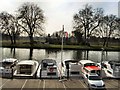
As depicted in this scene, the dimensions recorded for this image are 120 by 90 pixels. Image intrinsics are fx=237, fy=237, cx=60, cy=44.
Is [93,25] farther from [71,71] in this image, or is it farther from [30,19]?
[71,71]

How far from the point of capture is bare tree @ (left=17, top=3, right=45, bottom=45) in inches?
1280

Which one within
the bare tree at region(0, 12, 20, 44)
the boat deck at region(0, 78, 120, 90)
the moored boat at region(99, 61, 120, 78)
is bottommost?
the boat deck at region(0, 78, 120, 90)

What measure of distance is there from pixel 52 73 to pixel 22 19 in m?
19.8

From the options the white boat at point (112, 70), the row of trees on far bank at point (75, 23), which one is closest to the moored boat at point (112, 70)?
the white boat at point (112, 70)

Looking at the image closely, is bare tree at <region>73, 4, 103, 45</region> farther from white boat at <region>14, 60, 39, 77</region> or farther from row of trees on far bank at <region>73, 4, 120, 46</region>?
white boat at <region>14, 60, 39, 77</region>

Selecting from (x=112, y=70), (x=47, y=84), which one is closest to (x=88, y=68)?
(x=112, y=70)

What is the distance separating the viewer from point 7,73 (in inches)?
548

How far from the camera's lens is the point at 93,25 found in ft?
111

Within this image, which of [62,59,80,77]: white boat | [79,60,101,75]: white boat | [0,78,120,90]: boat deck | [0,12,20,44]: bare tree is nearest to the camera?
[0,78,120,90]: boat deck

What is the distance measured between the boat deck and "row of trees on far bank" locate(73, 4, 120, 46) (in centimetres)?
2044

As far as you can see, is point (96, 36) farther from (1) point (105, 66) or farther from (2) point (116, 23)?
(1) point (105, 66)

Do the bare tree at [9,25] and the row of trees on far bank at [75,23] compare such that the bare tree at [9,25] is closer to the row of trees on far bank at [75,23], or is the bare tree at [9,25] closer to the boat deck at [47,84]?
the row of trees on far bank at [75,23]

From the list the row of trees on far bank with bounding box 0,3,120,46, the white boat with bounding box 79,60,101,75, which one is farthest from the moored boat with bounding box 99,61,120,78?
the row of trees on far bank with bounding box 0,3,120,46

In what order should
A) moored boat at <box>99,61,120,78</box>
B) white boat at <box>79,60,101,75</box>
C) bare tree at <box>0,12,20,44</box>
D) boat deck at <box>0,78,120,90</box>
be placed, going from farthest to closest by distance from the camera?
bare tree at <box>0,12,20,44</box>, moored boat at <box>99,61,120,78</box>, white boat at <box>79,60,101,75</box>, boat deck at <box>0,78,120,90</box>
